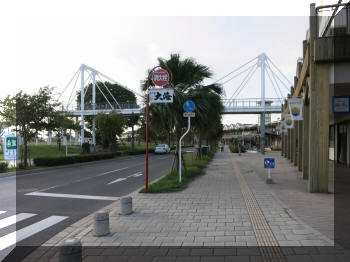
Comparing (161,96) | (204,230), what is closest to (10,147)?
(161,96)

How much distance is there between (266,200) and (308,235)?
3030 millimetres

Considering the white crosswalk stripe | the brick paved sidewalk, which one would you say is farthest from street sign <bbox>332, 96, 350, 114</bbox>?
the white crosswalk stripe

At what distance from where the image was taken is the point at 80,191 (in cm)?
1018

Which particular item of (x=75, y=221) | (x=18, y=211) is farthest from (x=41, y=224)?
(x=18, y=211)

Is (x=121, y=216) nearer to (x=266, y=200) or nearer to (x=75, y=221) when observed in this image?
(x=75, y=221)

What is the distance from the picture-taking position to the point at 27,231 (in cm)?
567

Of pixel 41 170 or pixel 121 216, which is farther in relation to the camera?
pixel 41 170

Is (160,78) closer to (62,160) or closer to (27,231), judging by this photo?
(27,231)

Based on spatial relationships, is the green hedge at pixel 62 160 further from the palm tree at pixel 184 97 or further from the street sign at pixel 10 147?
the palm tree at pixel 184 97

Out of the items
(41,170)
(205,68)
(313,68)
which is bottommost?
(41,170)

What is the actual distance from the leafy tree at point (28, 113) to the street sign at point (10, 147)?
15.9 feet

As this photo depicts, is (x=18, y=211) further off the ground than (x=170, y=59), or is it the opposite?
(x=170, y=59)

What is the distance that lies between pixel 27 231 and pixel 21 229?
227mm

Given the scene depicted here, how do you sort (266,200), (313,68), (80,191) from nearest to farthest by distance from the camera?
(266,200) → (313,68) → (80,191)
